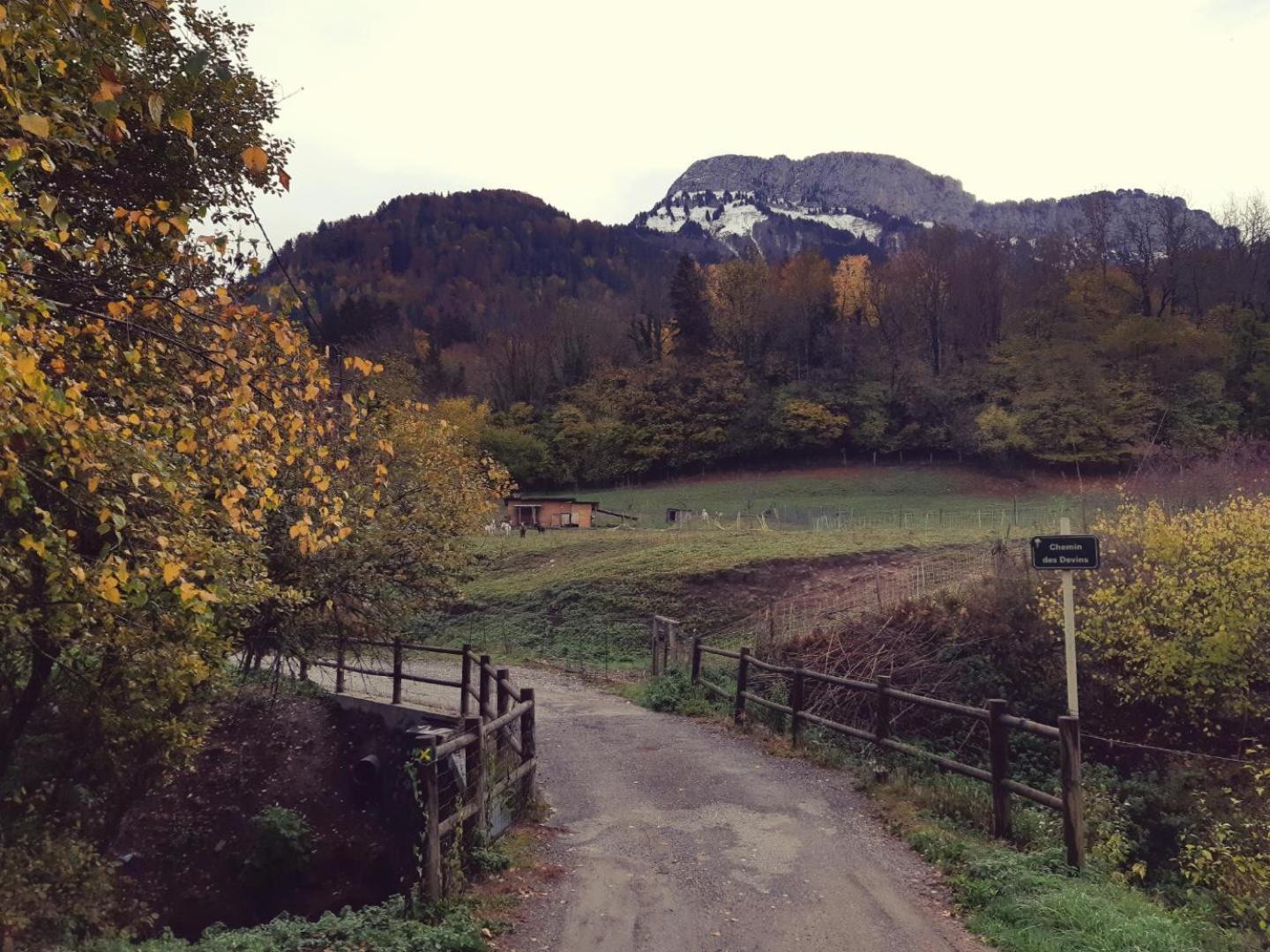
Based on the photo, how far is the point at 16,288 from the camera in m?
4.69

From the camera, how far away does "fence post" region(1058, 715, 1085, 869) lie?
740 centimetres

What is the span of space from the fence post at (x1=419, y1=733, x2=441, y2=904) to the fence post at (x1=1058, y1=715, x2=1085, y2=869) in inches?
202

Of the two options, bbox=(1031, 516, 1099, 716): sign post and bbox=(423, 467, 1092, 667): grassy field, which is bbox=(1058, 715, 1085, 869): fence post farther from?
bbox=(423, 467, 1092, 667): grassy field

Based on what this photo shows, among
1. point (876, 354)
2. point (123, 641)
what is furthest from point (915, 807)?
point (876, 354)

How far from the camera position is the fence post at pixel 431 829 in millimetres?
6598

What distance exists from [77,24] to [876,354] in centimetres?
6602

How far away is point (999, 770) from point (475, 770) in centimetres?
489

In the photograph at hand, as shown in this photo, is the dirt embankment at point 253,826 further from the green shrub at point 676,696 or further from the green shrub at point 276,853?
the green shrub at point 676,696

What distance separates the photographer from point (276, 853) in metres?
13.0

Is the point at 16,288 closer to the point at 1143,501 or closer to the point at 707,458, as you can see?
the point at 1143,501

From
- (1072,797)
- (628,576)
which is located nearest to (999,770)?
(1072,797)

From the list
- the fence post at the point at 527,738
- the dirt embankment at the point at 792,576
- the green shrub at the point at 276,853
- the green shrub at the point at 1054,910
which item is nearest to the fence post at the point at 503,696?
the fence post at the point at 527,738

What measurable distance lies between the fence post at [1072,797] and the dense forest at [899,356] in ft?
153

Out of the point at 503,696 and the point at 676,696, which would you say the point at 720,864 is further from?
the point at 676,696
